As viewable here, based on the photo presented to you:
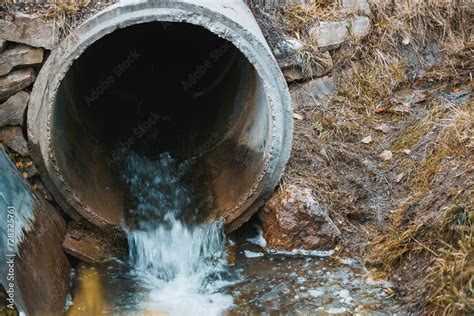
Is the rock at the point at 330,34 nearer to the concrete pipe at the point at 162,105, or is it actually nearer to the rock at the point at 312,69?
the rock at the point at 312,69

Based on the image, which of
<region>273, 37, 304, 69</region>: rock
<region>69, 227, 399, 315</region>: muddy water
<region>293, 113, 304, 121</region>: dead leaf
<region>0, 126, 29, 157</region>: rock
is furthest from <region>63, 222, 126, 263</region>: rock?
<region>273, 37, 304, 69</region>: rock

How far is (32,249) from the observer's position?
15.5ft

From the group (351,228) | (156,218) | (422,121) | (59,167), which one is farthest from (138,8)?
(422,121)

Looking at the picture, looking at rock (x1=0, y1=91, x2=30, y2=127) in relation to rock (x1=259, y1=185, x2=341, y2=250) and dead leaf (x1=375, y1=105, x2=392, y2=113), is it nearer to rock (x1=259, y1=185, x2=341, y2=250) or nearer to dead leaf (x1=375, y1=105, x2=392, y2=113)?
rock (x1=259, y1=185, x2=341, y2=250)

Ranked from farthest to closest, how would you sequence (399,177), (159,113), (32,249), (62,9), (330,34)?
(159,113) < (330,34) < (399,177) < (62,9) < (32,249)

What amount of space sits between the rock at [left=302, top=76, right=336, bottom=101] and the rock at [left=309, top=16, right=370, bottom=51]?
1.00ft

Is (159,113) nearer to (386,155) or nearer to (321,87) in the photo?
(321,87)

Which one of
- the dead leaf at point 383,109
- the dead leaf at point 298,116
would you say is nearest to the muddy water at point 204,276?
the dead leaf at point 298,116

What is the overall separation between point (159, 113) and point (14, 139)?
8.18 feet

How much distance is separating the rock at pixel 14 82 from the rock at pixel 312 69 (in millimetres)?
2466

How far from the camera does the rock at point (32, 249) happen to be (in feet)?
13.9

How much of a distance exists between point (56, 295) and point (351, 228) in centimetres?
235

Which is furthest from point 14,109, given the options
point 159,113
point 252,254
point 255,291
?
point 159,113

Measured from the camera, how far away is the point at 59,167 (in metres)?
5.40
